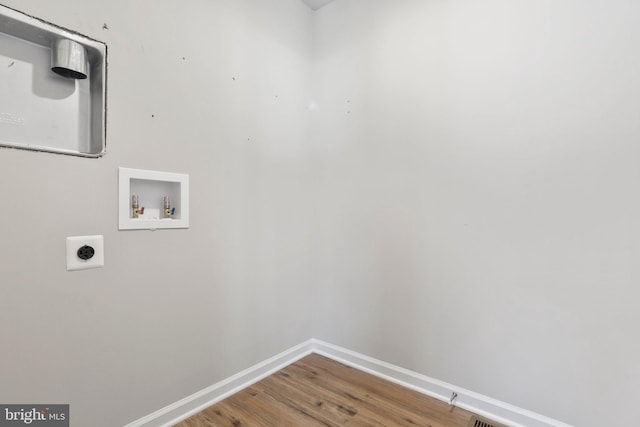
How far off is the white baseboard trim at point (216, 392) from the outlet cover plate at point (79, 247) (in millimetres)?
734

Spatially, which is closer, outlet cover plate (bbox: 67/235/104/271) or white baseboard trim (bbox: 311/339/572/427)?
outlet cover plate (bbox: 67/235/104/271)

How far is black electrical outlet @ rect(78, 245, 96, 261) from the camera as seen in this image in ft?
3.98

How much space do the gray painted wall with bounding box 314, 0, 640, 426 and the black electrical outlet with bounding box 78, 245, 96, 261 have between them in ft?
4.65

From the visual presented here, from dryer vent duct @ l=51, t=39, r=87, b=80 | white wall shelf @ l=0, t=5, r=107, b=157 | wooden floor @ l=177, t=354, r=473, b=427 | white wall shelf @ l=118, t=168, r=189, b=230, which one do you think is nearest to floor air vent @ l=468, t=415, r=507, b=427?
wooden floor @ l=177, t=354, r=473, b=427

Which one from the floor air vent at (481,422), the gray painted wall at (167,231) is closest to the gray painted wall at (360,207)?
the gray painted wall at (167,231)

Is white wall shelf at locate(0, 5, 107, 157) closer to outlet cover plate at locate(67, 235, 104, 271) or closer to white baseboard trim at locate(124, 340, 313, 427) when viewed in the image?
outlet cover plate at locate(67, 235, 104, 271)

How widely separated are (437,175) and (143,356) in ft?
5.76

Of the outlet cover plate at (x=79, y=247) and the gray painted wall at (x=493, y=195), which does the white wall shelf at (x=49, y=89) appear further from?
the gray painted wall at (x=493, y=195)

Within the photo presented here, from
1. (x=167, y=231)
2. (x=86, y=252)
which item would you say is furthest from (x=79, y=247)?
(x=167, y=231)

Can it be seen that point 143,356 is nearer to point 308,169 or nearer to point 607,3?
point 308,169

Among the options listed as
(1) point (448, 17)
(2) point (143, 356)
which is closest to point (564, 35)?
(1) point (448, 17)

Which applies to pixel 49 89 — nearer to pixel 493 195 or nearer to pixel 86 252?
pixel 86 252

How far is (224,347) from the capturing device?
5.69 ft

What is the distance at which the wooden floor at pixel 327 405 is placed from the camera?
1.53m
